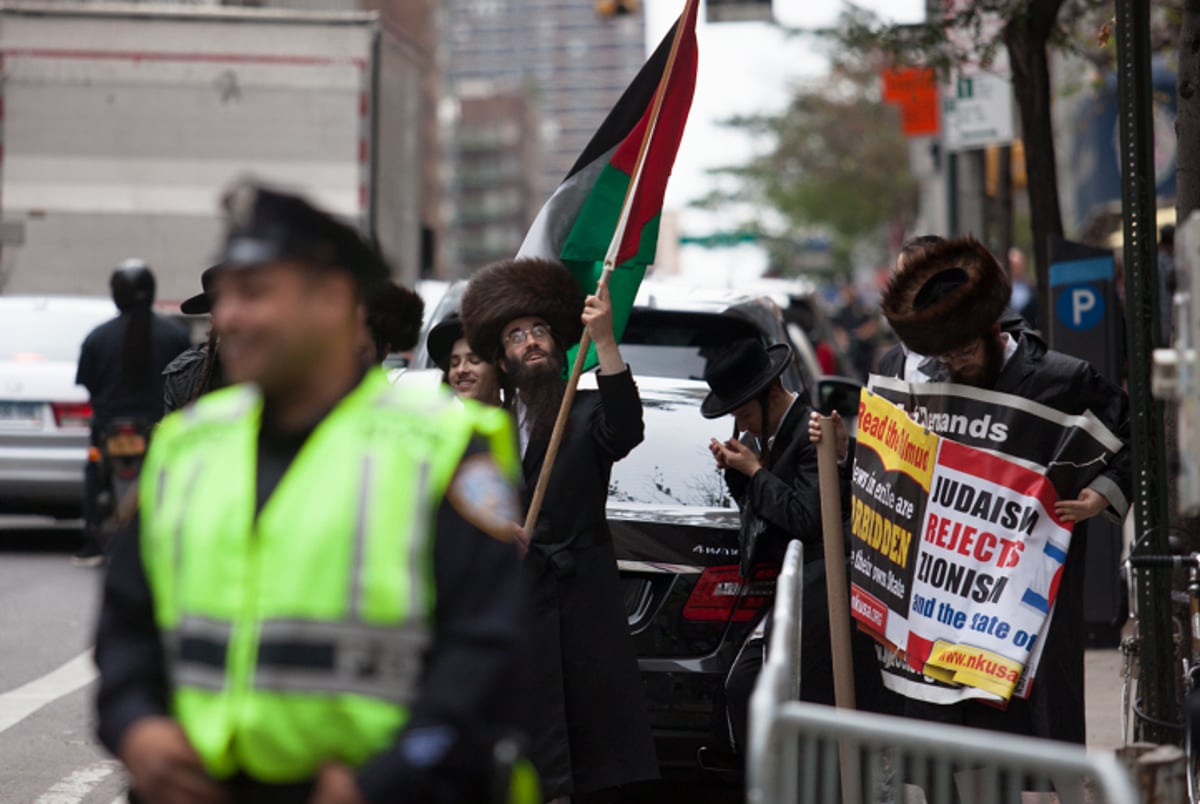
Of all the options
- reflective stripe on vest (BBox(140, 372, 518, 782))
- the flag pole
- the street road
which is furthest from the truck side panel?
reflective stripe on vest (BBox(140, 372, 518, 782))

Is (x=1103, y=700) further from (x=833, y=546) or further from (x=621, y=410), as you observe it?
(x=621, y=410)

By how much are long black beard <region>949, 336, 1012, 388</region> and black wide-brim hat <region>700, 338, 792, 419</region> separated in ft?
2.56

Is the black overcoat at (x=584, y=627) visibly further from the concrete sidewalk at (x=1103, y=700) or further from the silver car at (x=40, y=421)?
the silver car at (x=40, y=421)

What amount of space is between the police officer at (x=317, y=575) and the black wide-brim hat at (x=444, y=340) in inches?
117

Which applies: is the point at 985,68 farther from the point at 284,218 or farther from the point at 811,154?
the point at 811,154

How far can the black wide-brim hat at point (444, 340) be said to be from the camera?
225 inches

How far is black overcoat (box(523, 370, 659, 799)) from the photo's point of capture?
16.3 ft

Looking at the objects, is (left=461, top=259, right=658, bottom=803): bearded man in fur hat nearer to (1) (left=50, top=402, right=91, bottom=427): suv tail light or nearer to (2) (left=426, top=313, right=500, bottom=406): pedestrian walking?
(2) (left=426, top=313, right=500, bottom=406): pedestrian walking

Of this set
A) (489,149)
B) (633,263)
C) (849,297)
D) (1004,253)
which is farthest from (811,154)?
(489,149)

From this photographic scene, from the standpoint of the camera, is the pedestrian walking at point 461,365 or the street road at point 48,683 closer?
the pedestrian walking at point 461,365

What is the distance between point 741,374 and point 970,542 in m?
1.02

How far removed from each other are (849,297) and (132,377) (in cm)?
2245

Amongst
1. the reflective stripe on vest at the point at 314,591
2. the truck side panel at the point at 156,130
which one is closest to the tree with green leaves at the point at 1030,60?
the truck side panel at the point at 156,130

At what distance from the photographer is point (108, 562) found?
113 inches
